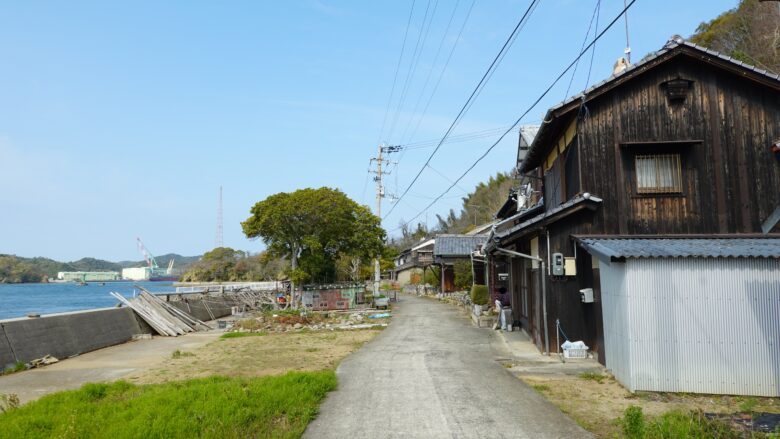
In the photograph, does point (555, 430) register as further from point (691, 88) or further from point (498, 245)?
point (691, 88)

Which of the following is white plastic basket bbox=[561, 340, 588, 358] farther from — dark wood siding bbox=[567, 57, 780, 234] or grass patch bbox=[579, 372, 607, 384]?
dark wood siding bbox=[567, 57, 780, 234]

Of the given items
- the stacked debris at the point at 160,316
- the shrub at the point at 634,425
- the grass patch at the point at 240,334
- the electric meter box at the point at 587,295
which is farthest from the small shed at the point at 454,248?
the shrub at the point at 634,425

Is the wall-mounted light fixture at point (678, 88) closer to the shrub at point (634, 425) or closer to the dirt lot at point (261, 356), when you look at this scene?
the shrub at point (634, 425)

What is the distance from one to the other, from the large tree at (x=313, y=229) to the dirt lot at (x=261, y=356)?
9.55m

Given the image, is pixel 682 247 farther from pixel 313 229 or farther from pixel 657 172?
pixel 313 229

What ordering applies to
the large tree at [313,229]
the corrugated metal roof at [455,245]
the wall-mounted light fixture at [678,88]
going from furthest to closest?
the corrugated metal roof at [455,245], the large tree at [313,229], the wall-mounted light fixture at [678,88]

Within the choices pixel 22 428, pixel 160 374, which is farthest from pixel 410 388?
pixel 160 374

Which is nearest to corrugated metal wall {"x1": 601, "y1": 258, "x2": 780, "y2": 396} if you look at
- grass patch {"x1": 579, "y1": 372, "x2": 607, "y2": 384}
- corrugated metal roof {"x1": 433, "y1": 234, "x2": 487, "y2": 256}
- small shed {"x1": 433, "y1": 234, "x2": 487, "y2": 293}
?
grass patch {"x1": 579, "y1": 372, "x2": 607, "y2": 384}

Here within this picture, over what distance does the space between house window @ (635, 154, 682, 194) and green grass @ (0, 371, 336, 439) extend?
830 centimetres

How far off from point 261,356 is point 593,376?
891 centimetres

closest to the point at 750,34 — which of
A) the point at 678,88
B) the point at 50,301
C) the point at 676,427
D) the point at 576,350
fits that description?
the point at 678,88

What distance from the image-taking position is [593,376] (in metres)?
9.80

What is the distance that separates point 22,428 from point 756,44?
114ft

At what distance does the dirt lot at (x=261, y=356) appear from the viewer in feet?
39.8
